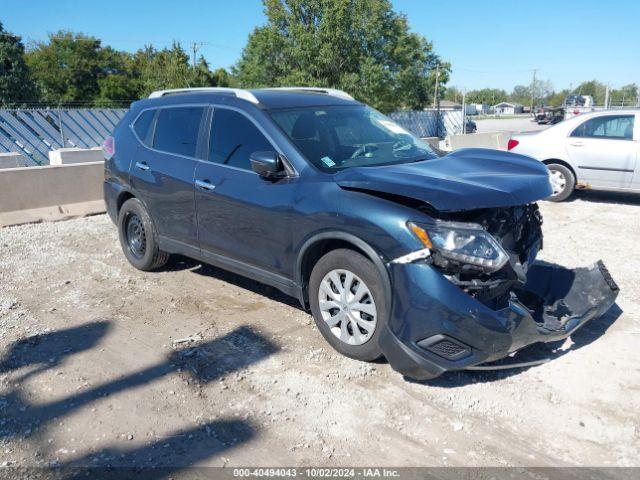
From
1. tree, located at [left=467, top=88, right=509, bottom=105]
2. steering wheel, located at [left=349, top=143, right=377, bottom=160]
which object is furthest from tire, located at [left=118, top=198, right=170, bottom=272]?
tree, located at [left=467, top=88, right=509, bottom=105]

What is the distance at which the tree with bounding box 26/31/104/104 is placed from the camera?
5597 centimetres

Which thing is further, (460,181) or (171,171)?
(171,171)

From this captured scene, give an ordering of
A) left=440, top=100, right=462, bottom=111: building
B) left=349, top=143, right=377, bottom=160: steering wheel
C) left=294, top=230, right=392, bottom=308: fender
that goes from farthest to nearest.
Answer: left=440, top=100, right=462, bottom=111: building < left=349, top=143, right=377, bottom=160: steering wheel < left=294, top=230, right=392, bottom=308: fender

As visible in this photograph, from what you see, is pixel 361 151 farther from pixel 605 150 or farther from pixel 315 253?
pixel 605 150

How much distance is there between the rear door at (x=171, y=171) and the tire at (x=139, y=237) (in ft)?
0.49

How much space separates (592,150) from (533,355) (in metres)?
6.51

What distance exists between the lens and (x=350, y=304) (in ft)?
12.9

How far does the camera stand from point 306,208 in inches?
162

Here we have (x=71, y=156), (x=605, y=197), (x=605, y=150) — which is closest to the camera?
(x=605, y=150)

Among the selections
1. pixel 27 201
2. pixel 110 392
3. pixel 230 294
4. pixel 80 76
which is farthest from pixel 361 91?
pixel 80 76

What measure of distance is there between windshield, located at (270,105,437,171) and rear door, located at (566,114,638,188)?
558 centimetres

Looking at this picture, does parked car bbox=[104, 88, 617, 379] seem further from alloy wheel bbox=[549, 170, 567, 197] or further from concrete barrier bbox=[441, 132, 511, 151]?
concrete barrier bbox=[441, 132, 511, 151]

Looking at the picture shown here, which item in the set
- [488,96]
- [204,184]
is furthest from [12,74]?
[488,96]

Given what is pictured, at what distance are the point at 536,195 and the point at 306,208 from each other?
1567 millimetres
